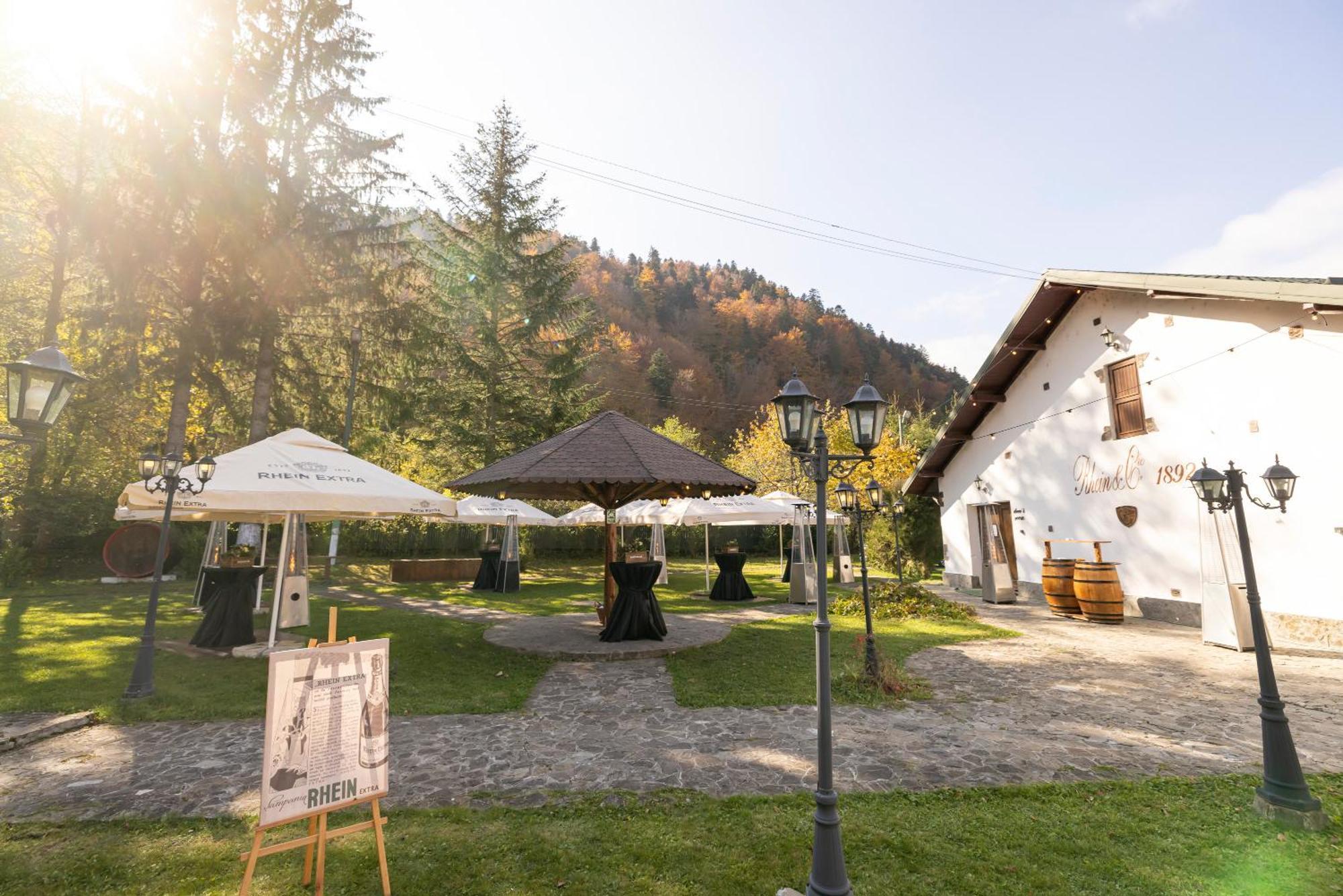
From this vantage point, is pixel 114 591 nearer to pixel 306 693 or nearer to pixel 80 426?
pixel 80 426

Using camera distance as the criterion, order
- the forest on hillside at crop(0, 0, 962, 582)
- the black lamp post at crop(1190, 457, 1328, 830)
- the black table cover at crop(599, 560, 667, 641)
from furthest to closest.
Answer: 1. the forest on hillside at crop(0, 0, 962, 582)
2. the black table cover at crop(599, 560, 667, 641)
3. the black lamp post at crop(1190, 457, 1328, 830)

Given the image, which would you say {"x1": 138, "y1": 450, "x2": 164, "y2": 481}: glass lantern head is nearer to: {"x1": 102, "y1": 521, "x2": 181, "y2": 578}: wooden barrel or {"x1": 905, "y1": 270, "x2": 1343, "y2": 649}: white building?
{"x1": 102, "y1": 521, "x2": 181, "y2": 578}: wooden barrel

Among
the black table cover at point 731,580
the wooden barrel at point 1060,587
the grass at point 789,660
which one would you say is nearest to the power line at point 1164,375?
the wooden barrel at point 1060,587

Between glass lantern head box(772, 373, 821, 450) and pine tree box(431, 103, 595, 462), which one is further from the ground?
pine tree box(431, 103, 595, 462)

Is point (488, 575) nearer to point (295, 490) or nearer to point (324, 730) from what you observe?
point (295, 490)

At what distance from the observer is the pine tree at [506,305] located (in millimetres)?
22125

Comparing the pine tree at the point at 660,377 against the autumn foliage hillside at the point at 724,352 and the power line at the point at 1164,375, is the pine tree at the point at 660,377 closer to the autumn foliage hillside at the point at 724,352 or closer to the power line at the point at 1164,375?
the autumn foliage hillside at the point at 724,352

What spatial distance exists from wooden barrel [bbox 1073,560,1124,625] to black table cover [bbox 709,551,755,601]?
24.8 feet

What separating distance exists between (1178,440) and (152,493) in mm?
17199

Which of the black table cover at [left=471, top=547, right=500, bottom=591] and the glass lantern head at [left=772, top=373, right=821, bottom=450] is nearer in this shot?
the glass lantern head at [left=772, top=373, right=821, bottom=450]

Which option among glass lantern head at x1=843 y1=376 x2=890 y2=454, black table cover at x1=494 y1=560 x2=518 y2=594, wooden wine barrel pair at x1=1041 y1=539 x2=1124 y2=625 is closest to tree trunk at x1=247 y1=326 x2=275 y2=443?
black table cover at x1=494 y1=560 x2=518 y2=594

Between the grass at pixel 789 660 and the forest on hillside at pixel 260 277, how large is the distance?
13.5 meters

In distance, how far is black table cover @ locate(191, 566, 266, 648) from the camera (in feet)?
30.1

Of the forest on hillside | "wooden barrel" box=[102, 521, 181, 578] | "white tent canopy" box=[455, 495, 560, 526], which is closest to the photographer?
the forest on hillside
